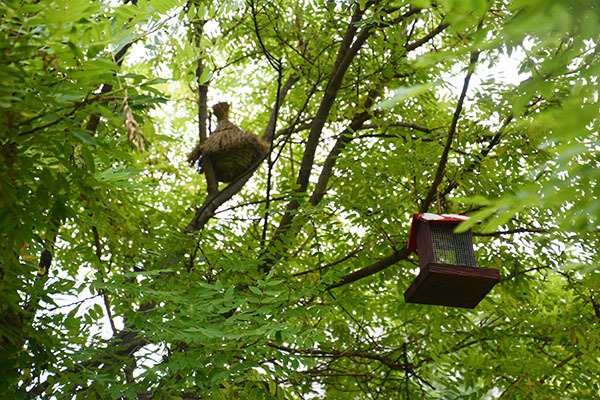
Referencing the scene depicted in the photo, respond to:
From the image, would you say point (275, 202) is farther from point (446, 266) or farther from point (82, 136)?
point (82, 136)

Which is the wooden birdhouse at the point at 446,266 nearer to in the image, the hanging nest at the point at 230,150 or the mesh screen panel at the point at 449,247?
the mesh screen panel at the point at 449,247

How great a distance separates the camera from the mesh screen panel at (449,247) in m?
3.24

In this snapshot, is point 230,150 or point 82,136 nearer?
point 82,136

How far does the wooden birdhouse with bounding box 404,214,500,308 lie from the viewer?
3131 millimetres

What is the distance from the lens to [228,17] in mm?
5164

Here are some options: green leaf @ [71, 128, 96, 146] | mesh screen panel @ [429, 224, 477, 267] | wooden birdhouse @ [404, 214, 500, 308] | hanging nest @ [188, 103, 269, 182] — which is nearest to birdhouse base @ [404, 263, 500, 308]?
wooden birdhouse @ [404, 214, 500, 308]

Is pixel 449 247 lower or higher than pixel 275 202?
lower

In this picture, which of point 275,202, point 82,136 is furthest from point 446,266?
point 275,202

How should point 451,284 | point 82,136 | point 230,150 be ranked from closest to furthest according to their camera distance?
point 82,136
point 451,284
point 230,150

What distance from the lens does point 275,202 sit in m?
5.76

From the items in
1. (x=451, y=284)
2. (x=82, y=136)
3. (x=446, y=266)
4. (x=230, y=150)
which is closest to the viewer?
(x=82, y=136)

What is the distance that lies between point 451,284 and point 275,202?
2783 mm

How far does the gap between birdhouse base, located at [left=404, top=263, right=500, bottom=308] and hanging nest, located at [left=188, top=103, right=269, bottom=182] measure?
2.60 meters

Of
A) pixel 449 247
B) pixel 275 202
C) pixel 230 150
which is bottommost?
pixel 449 247
